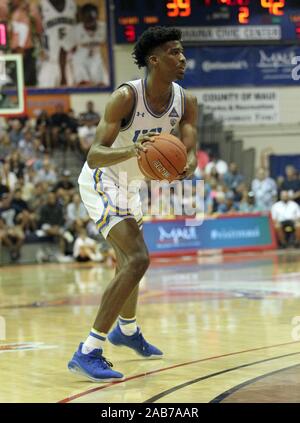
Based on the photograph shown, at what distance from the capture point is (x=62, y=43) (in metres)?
23.3

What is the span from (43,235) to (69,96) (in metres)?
5.60

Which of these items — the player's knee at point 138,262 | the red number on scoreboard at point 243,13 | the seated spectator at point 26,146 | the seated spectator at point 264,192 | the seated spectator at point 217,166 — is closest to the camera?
the player's knee at point 138,262

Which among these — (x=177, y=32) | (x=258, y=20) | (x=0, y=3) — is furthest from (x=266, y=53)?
(x=177, y=32)

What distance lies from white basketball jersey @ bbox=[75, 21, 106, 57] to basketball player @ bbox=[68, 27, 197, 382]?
1722 cm

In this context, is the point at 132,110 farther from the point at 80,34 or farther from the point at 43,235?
the point at 80,34

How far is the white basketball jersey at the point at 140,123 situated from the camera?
21.0 ft

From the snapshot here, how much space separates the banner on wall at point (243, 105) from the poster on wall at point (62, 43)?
9.91 ft

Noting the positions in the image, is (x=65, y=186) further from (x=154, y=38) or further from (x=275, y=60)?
(x=154, y=38)

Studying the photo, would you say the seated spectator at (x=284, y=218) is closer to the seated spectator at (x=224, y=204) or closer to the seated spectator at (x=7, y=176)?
the seated spectator at (x=224, y=204)

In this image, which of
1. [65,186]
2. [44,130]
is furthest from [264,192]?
[44,130]

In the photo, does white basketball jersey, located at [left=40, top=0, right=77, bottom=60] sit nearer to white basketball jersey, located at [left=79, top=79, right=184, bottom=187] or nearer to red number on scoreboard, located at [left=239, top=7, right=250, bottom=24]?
red number on scoreboard, located at [left=239, top=7, right=250, bottom=24]

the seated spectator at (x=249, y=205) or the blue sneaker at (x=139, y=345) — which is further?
the seated spectator at (x=249, y=205)

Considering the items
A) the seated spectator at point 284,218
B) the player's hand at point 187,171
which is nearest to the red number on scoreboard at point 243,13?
the seated spectator at point 284,218

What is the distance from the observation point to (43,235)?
19156 mm
